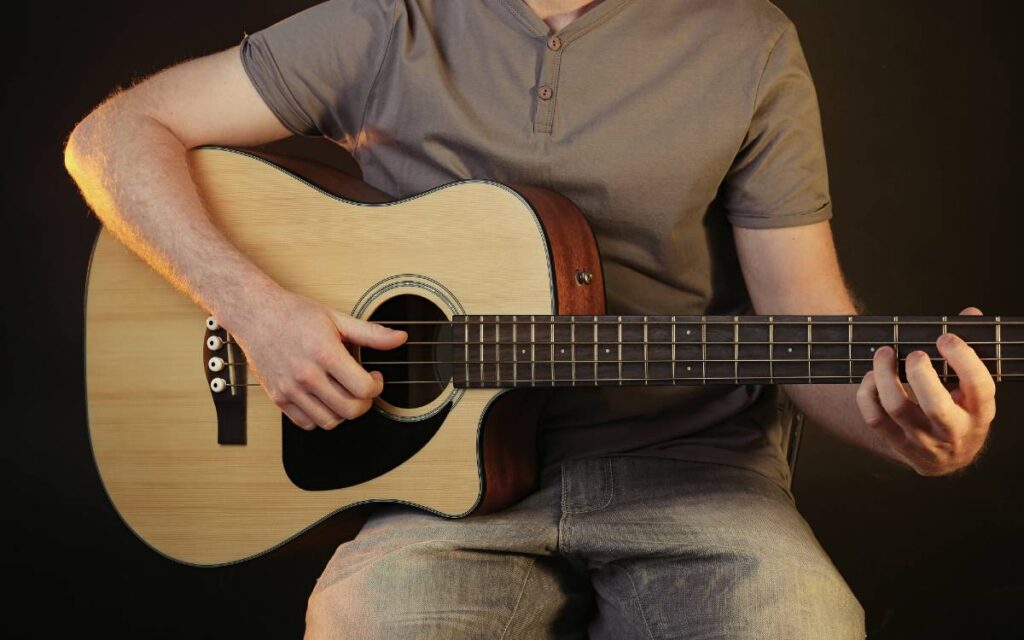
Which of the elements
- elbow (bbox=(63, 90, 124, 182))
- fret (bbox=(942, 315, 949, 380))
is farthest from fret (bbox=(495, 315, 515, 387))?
elbow (bbox=(63, 90, 124, 182))

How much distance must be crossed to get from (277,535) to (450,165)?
599 millimetres

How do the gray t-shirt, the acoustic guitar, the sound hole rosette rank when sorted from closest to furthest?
the acoustic guitar < the sound hole rosette < the gray t-shirt

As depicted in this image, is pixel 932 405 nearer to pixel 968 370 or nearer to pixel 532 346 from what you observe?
pixel 968 370

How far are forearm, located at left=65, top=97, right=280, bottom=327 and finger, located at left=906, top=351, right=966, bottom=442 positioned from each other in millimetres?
831

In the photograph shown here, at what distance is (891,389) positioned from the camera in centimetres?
132

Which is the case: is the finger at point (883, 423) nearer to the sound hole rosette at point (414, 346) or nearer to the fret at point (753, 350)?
the fret at point (753, 350)

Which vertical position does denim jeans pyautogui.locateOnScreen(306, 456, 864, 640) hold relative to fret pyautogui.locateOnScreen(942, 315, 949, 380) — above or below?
below

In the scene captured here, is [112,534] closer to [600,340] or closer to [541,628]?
[541,628]

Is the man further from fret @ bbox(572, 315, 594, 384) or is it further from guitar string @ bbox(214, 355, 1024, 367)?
fret @ bbox(572, 315, 594, 384)

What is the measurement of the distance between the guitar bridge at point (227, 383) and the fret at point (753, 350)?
692 millimetres

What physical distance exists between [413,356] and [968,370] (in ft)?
2.33

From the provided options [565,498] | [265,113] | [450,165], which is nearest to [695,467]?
[565,498]

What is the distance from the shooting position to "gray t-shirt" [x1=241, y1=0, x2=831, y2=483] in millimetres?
1621

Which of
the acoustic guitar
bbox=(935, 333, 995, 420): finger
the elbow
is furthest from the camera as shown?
the elbow
